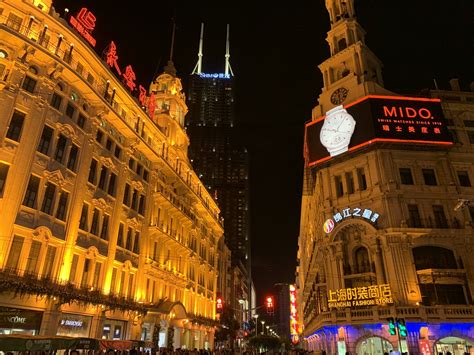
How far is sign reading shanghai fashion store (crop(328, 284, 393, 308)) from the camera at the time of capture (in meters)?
30.0

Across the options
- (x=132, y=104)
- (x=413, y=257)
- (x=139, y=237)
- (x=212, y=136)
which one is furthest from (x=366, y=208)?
(x=212, y=136)

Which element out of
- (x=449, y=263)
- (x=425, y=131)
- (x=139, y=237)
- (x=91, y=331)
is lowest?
(x=91, y=331)

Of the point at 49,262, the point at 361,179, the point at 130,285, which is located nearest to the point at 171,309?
the point at 130,285

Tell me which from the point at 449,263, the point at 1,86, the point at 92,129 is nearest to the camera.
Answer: the point at 1,86

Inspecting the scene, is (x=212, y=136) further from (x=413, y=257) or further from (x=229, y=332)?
(x=413, y=257)

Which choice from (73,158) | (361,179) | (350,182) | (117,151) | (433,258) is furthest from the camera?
(350,182)

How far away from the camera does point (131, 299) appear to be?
3122 cm

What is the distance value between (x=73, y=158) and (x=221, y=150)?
130 metres

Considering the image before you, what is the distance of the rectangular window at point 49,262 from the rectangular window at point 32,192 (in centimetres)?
328

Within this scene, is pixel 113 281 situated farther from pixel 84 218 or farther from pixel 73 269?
pixel 84 218

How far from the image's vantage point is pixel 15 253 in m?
21.4

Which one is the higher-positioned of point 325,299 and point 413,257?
point 413,257

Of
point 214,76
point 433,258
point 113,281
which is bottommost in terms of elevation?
point 113,281

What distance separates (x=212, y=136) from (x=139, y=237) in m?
124
